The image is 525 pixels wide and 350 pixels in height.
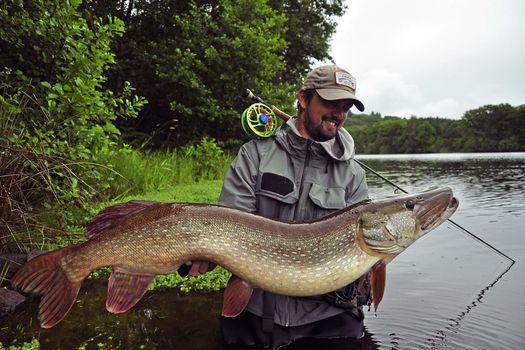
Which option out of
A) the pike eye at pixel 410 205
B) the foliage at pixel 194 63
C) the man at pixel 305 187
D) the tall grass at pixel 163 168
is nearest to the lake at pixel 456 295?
the man at pixel 305 187

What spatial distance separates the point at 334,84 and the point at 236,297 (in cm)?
147

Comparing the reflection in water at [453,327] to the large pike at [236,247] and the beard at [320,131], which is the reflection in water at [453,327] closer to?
the large pike at [236,247]

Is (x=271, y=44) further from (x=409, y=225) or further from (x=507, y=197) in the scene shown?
(x=409, y=225)

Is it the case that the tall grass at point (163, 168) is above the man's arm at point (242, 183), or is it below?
below

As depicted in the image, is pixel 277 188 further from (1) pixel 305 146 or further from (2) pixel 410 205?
(2) pixel 410 205

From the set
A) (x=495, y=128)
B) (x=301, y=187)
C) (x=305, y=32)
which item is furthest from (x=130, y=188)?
(x=495, y=128)

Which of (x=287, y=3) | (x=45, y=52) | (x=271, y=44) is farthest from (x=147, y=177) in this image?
(x=287, y=3)

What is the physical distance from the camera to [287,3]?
16719 millimetres

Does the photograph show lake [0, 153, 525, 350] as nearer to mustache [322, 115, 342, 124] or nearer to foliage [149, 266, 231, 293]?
foliage [149, 266, 231, 293]

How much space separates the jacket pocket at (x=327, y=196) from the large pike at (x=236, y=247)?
1.12ft

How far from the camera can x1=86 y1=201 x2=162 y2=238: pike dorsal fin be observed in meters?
1.99

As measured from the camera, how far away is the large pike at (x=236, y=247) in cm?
189

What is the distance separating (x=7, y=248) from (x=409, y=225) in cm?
317

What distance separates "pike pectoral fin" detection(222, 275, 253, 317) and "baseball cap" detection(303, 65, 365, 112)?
1275 millimetres
